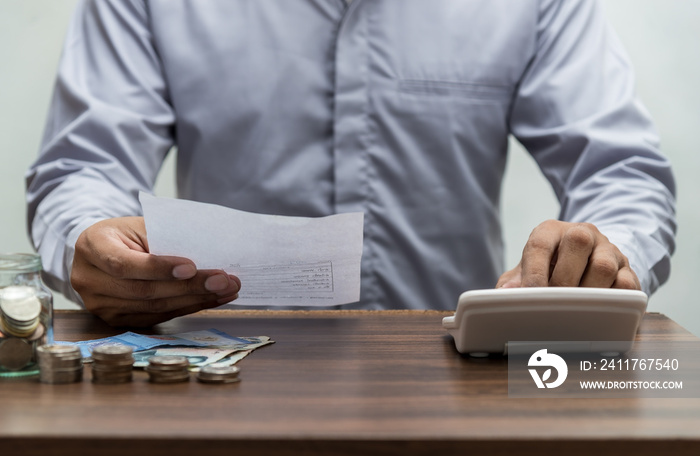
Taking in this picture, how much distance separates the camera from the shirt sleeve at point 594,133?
4.07ft

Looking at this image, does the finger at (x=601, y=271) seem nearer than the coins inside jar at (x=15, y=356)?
No

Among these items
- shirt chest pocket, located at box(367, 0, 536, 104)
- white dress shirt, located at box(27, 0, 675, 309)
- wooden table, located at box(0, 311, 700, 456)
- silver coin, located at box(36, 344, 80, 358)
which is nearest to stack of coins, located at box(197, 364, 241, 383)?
wooden table, located at box(0, 311, 700, 456)

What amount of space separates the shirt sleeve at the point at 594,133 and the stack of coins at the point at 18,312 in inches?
33.6

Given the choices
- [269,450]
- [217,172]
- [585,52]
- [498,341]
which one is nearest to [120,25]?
[217,172]

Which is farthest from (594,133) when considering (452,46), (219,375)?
(219,375)

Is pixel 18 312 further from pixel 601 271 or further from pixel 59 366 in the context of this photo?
pixel 601 271

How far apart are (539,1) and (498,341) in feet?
3.22

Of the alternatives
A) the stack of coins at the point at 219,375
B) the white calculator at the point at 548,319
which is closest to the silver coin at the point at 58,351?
the stack of coins at the point at 219,375

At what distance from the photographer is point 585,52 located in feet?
4.91

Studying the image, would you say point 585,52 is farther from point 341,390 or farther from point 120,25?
point 341,390

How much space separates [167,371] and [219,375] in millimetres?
45

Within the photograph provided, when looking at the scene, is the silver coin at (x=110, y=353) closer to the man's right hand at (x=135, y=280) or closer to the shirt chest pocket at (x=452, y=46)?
the man's right hand at (x=135, y=280)

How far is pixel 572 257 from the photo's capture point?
34.3 inches

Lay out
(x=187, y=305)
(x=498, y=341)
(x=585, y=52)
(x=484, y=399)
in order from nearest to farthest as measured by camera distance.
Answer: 1. (x=484, y=399)
2. (x=498, y=341)
3. (x=187, y=305)
4. (x=585, y=52)
